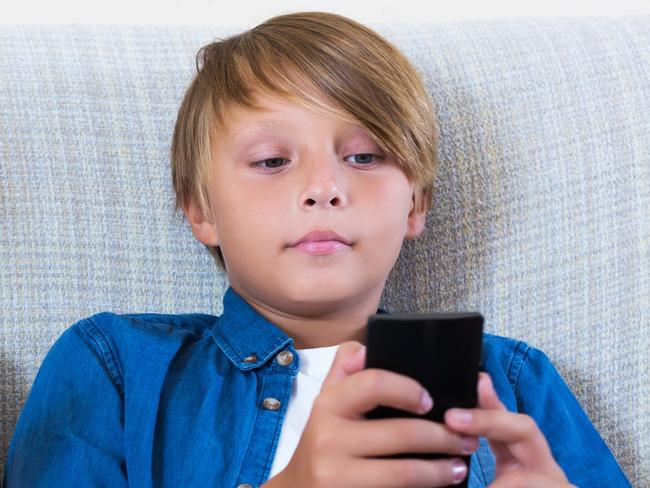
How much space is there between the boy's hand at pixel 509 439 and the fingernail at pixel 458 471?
0.03m

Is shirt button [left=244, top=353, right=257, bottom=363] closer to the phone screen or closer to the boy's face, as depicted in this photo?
the boy's face

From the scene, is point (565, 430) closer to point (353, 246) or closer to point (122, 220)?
point (353, 246)

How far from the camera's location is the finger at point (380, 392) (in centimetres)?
67

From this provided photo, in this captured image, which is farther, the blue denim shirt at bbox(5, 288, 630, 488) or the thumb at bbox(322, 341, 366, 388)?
the blue denim shirt at bbox(5, 288, 630, 488)

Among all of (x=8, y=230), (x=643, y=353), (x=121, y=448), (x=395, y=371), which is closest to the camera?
(x=395, y=371)

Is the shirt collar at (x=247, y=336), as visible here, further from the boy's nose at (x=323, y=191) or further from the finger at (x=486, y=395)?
the finger at (x=486, y=395)

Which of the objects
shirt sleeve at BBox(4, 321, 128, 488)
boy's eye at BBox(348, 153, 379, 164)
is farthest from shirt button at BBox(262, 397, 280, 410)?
boy's eye at BBox(348, 153, 379, 164)

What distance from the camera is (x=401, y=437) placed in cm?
68

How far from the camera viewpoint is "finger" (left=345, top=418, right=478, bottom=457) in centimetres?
68

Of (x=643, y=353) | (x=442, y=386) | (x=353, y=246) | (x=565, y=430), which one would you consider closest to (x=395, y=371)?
(x=442, y=386)

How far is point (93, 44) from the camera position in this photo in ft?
3.81

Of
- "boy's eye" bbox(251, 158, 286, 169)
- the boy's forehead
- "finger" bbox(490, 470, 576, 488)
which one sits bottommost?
"finger" bbox(490, 470, 576, 488)

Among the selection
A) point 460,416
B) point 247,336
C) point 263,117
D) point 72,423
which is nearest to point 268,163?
point 263,117

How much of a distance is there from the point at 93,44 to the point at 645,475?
2.67ft
